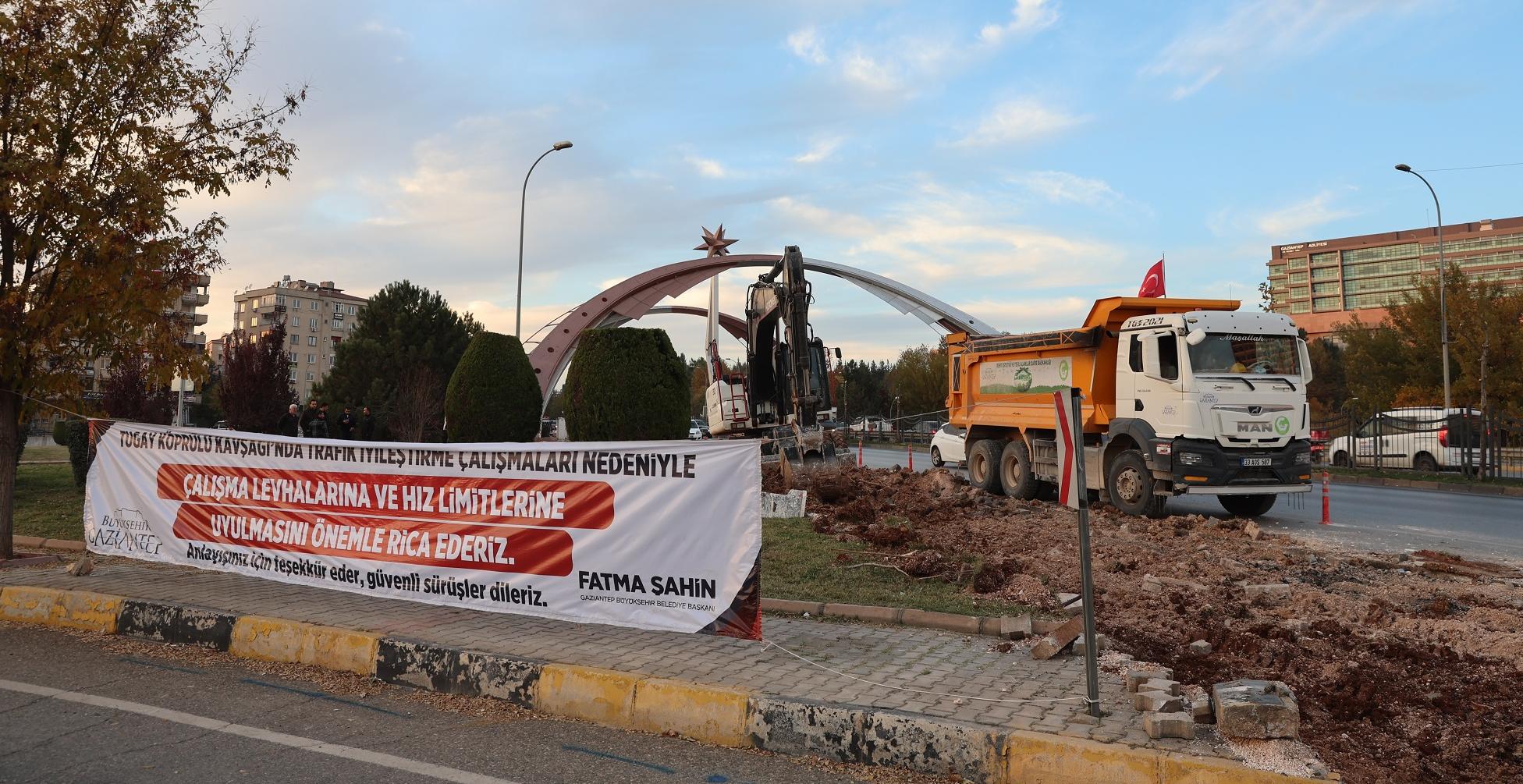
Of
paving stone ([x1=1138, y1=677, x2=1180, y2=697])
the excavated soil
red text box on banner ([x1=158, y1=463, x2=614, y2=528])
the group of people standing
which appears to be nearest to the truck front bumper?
the excavated soil

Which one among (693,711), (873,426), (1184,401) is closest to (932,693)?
(693,711)

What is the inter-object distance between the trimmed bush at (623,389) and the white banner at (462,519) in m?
7.83

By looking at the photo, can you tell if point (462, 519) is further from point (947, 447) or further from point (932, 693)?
point (947, 447)

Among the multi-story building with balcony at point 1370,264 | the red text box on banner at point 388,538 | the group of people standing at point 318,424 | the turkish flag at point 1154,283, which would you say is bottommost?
the red text box on banner at point 388,538

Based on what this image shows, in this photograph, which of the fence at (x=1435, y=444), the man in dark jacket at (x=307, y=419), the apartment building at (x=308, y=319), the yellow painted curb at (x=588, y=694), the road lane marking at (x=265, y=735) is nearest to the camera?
the road lane marking at (x=265, y=735)

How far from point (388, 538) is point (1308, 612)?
270 inches

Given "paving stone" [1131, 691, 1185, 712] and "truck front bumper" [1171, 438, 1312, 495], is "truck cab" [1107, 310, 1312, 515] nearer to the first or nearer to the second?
"truck front bumper" [1171, 438, 1312, 495]

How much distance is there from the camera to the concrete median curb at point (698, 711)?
404cm

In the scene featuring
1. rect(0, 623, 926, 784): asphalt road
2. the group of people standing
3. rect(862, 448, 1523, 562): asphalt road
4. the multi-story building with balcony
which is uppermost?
the multi-story building with balcony

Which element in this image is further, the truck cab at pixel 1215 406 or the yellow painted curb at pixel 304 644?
the truck cab at pixel 1215 406

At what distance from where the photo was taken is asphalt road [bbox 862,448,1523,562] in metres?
11.7

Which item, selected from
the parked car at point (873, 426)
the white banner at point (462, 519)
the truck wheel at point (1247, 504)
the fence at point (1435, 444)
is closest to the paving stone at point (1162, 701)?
the white banner at point (462, 519)

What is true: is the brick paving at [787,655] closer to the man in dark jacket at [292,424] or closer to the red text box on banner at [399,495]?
the red text box on banner at [399,495]

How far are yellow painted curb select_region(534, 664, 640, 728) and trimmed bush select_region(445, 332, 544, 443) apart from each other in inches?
583
